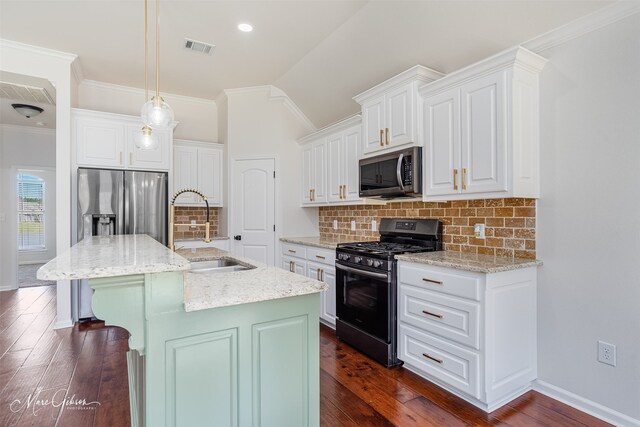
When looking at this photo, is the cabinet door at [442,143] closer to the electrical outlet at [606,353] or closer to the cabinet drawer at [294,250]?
the electrical outlet at [606,353]

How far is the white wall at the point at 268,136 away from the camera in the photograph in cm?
468

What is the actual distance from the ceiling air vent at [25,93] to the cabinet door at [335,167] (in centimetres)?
341

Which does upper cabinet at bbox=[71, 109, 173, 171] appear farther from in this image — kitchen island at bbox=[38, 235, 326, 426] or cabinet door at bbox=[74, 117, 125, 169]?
kitchen island at bbox=[38, 235, 326, 426]

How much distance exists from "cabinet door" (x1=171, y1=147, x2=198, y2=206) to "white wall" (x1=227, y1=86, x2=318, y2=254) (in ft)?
1.76

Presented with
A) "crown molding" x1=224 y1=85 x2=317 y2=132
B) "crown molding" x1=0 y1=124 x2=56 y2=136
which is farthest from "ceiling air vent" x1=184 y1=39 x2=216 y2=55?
"crown molding" x1=0 y1=124 x2=56 y2=136

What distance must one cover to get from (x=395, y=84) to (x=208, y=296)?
7.99ft

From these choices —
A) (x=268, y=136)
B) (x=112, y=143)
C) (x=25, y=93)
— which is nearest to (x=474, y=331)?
(x=268, y=136)

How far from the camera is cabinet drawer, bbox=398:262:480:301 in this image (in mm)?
2123

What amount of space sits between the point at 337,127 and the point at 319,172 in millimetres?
662

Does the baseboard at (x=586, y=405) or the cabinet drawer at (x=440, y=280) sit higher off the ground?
the cabinet drawer at (x=440, y=280)

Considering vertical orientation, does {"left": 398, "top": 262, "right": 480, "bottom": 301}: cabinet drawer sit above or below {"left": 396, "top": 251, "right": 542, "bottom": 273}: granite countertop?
below

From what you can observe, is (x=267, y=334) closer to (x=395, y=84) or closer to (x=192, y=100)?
(x=395, y=84)

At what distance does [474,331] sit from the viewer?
6.90ft

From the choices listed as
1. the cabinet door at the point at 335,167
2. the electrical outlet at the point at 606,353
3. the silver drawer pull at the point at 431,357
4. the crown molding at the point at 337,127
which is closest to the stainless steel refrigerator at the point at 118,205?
the crown molding at the point at 337,127
